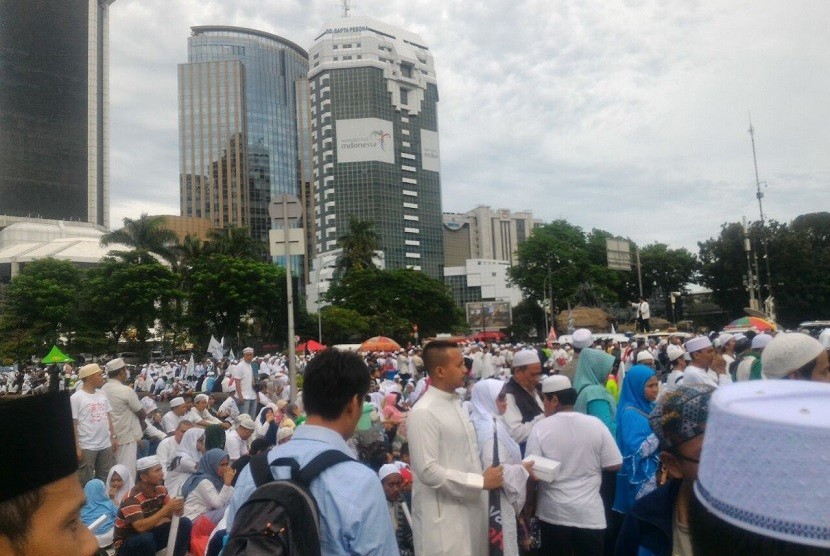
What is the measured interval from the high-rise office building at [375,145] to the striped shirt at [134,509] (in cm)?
10560

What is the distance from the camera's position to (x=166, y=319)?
5131 cm

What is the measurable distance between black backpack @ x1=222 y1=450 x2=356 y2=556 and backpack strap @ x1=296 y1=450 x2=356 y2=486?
19 millimetres

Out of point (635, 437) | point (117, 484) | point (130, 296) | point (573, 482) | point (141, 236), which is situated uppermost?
point (141, 236)

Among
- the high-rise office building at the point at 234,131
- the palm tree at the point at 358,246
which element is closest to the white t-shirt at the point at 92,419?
the palm tree at the point at 358,246

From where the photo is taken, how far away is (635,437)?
15.8 ft

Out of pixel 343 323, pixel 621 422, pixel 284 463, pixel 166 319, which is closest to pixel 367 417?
pixel 621 422

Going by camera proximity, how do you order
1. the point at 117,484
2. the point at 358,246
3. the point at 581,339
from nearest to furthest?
the point at 117,484 < the point at 581,339 < the point at 358,246

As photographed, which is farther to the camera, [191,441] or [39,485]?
[191,441]

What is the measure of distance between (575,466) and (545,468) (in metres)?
0.25

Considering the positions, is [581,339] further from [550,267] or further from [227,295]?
[550,267]

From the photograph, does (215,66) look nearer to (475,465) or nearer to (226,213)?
(226,213)

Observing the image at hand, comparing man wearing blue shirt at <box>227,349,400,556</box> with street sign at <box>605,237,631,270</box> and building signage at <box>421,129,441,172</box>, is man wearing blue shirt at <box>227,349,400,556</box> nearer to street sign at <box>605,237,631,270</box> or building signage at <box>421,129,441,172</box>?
street sign at <box>605,237,631,270</box>

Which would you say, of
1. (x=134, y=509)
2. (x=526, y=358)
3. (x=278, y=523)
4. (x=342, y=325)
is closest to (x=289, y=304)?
(x=134, y=509)

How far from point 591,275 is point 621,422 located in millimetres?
64977
